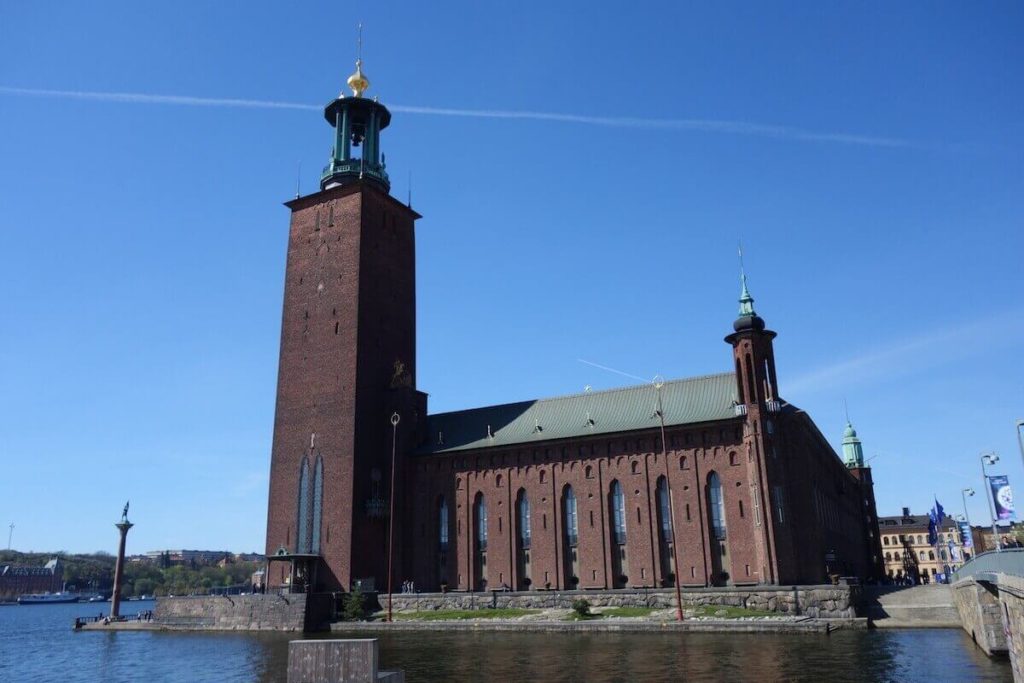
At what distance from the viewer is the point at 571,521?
59.0 m

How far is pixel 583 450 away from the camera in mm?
59719

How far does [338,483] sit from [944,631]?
4084 centimetres

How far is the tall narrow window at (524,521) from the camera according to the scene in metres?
60.5

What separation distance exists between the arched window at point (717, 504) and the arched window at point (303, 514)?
30.3m

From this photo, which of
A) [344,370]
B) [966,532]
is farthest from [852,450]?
[344,370]

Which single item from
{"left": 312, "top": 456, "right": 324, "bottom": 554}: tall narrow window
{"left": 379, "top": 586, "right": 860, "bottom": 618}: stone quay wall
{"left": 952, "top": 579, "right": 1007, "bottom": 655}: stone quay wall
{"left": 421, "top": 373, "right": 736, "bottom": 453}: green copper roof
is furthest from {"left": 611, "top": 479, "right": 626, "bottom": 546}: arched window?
{"left": 952, "top": 579, "right": 1007, "bottom": 655}: stone quay wall

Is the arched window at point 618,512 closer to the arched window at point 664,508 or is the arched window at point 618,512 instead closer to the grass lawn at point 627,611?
the arched window at point 664,508

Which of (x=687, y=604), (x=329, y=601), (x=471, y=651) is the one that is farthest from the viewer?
(x=329, y=601)

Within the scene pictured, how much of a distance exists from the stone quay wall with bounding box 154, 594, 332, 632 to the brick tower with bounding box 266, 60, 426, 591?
9.51 ft

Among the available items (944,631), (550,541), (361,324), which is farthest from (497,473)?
(944,631)

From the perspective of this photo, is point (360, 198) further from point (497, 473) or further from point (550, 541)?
point (550, 541)

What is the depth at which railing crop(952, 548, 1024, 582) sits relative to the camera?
19.4 m

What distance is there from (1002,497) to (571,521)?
32296mm

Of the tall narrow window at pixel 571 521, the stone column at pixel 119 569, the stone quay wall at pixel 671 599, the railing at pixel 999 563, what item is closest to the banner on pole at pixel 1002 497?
the railing at pixel 999 563
